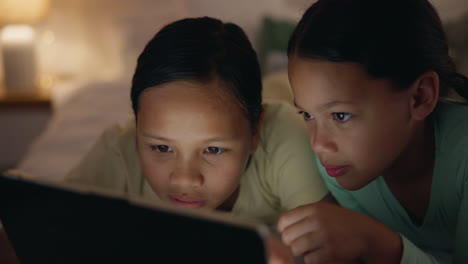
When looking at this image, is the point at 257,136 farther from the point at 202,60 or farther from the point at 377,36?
the point at 377,36

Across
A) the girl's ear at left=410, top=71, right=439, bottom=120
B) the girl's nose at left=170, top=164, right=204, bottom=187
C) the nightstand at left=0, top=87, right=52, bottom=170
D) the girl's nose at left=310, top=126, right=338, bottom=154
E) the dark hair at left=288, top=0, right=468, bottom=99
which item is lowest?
the nightstand at left=0, top=87, right=52, bottom=170

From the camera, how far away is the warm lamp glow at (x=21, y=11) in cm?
221

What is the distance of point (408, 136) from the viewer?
2.51 feet

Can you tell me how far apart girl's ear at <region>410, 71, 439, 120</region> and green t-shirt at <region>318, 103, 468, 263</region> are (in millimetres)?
87

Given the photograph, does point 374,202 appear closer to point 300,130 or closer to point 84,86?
point 300,130

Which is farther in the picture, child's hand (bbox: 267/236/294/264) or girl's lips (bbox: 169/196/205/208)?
girl's lips (bbox: 169/196/205/208)

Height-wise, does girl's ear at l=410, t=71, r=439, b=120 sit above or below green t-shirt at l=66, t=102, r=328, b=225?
above

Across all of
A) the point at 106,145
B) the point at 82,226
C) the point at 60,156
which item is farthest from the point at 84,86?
the point at 82,226

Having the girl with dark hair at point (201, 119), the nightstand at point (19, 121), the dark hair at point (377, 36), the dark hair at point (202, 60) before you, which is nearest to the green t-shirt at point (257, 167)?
the girl with dark hair at point (201, 119)

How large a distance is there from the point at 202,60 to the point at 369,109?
0.27 m

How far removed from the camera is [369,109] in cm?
68

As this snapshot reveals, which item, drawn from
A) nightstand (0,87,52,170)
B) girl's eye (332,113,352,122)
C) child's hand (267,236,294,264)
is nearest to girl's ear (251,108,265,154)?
girl's eye (332,113,352,122)

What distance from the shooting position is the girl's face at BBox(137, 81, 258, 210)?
2.46 ft

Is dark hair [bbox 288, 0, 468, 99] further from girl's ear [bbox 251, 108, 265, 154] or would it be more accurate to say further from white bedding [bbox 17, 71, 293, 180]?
white bedding [bbox 17, 71, 293, 180]
